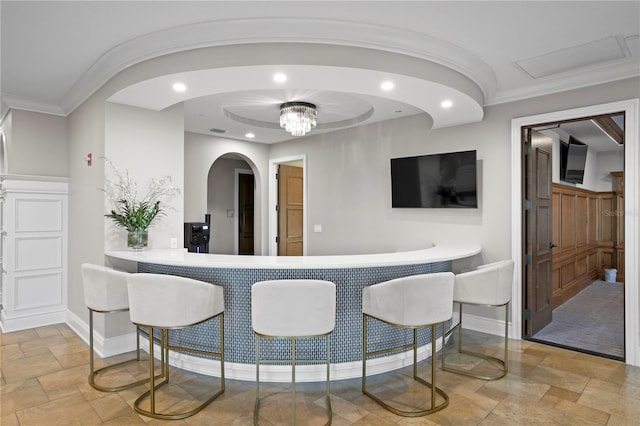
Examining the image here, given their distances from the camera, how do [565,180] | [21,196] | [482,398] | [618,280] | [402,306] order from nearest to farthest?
1. [402,306]
2. [482,398]
3. [21,196]
4. [565,180]
5. [618,280]

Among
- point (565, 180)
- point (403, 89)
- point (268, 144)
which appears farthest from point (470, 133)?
point (268, 144)

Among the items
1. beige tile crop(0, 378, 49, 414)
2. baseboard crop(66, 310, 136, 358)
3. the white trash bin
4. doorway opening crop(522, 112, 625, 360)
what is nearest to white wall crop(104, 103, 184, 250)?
baseboard crop(66, 310, 136, 358)

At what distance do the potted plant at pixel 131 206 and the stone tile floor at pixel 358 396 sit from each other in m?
1.10

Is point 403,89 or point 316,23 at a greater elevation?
point 316,23

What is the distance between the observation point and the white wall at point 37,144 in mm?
4172

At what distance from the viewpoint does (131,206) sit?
3508 mm

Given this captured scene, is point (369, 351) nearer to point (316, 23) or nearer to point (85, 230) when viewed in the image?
point (316, 23)

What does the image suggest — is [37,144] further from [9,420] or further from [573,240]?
[573,240]

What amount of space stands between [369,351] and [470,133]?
260 cm

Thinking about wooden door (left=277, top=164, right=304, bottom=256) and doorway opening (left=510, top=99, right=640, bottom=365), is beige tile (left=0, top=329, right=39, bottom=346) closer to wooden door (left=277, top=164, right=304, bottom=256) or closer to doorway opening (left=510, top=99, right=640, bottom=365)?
wooden door (left=277, top=164, right=304, bottom=256)

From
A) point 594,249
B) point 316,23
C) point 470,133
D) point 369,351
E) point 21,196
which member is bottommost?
point 369,351

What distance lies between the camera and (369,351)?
9.84 feet

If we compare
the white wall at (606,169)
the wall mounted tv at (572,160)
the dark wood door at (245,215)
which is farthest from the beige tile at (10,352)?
the white wall at (606,169)

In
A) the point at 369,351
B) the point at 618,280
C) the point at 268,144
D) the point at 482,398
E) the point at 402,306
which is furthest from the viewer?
the point at 618,280
